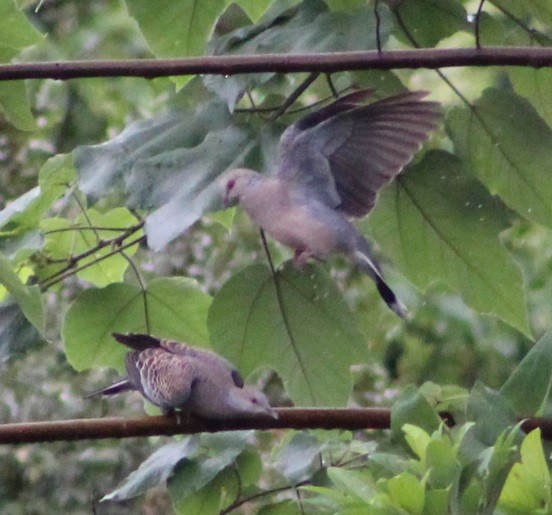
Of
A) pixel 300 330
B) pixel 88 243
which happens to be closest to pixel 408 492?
pixel 300 330

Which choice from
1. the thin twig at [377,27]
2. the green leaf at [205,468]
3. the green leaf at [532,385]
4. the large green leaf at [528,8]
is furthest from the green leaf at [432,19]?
the green leaf at [205,468]

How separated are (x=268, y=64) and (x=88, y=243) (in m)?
0.53

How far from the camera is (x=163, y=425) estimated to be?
1.10 meters

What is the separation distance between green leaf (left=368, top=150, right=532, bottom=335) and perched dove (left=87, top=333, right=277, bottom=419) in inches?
10.0

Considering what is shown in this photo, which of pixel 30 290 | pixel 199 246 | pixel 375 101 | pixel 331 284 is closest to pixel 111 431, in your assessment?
pixel 30 290

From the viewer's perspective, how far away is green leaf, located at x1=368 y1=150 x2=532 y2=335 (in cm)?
132

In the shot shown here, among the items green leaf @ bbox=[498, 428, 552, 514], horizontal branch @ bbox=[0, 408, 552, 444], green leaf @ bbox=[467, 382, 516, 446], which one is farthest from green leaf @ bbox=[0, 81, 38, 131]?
green leaf @ bbox=[498, 428, 552, 514]

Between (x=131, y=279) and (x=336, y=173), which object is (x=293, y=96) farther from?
(x=131, y=279)

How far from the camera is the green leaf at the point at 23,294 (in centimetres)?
100

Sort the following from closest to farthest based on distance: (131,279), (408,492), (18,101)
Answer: (408,492)
(18,101)
(131,279)

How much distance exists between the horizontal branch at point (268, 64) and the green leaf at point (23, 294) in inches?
7.0

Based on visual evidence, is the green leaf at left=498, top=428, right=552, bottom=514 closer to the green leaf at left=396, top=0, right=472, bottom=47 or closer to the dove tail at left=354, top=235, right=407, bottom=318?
the dove tail at left=354, top=235, right=407, bottom=318

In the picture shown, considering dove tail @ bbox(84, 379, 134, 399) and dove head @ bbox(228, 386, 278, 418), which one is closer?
dove head @ bbox(228, 386, 278, 418)

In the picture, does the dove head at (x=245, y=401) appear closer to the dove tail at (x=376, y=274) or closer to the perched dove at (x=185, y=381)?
the perched dove at (x=185, y=381)
